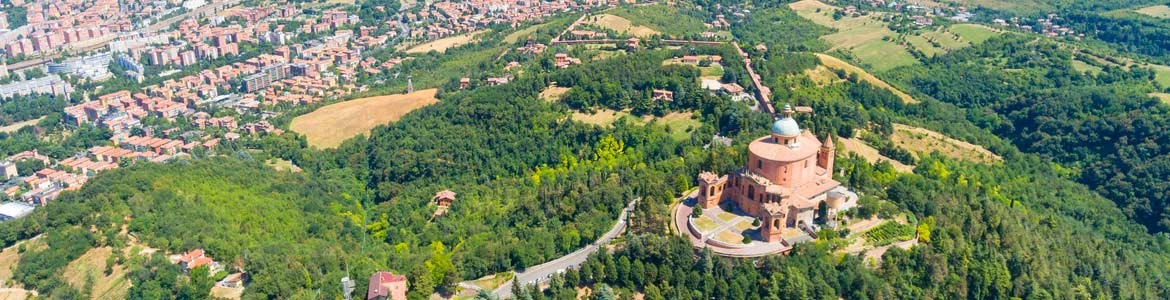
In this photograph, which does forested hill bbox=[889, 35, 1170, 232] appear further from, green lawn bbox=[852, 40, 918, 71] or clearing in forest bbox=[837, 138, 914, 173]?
clearing in forest bbox=[837, 138, 914, 173]

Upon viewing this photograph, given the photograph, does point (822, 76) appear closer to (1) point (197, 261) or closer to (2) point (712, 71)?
(2) point (712, 71)

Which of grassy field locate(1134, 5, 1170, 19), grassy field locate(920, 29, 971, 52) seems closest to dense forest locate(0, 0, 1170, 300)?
grassy field locate(920, 29, 971, 52)

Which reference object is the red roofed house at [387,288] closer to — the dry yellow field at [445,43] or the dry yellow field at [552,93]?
the dry yellow field at [552,93]

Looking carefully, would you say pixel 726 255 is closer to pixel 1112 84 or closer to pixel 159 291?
pixel 159 291

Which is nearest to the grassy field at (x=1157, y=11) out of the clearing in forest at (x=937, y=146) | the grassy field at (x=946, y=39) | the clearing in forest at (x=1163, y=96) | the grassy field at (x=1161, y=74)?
the grassy field at (x=1161, y=74)

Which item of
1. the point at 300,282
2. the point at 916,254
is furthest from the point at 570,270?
the point at 916,254
